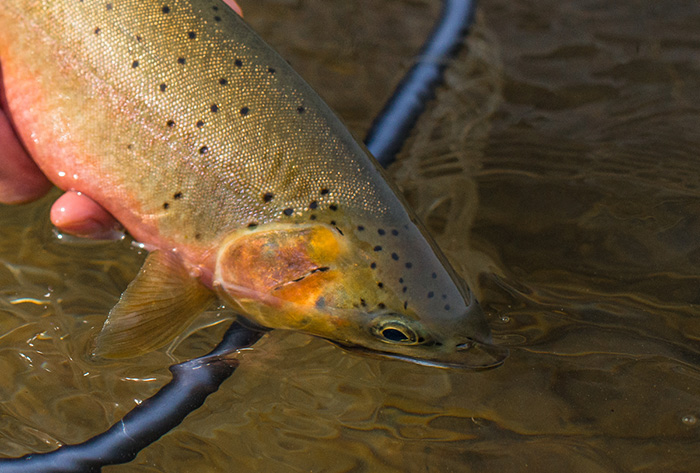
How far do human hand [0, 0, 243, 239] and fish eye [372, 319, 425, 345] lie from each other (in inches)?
42.7

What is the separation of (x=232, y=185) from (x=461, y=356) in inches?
35.9

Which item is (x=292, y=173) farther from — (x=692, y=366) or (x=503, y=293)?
(x=692, y=366)

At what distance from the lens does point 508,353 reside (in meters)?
2.10

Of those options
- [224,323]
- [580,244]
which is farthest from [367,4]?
[224,323]

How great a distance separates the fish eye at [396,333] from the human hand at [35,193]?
1084 millimetres

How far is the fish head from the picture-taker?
1934mm

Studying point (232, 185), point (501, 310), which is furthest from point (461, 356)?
point (232, 185)

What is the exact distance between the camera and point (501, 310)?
7.48ft

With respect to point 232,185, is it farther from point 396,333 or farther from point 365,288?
point 396,333

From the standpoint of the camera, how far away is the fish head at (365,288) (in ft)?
6.34

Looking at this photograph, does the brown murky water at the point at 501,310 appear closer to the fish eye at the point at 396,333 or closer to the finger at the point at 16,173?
the fish eye at the point at 396,333

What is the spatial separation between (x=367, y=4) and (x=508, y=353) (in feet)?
9.24

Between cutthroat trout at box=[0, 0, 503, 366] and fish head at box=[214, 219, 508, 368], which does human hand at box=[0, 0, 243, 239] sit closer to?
cutthroat trout at box=[0, 0, 503, 366]

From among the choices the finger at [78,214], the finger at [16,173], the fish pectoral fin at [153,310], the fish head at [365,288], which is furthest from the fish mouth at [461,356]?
the finger at [16,173]
